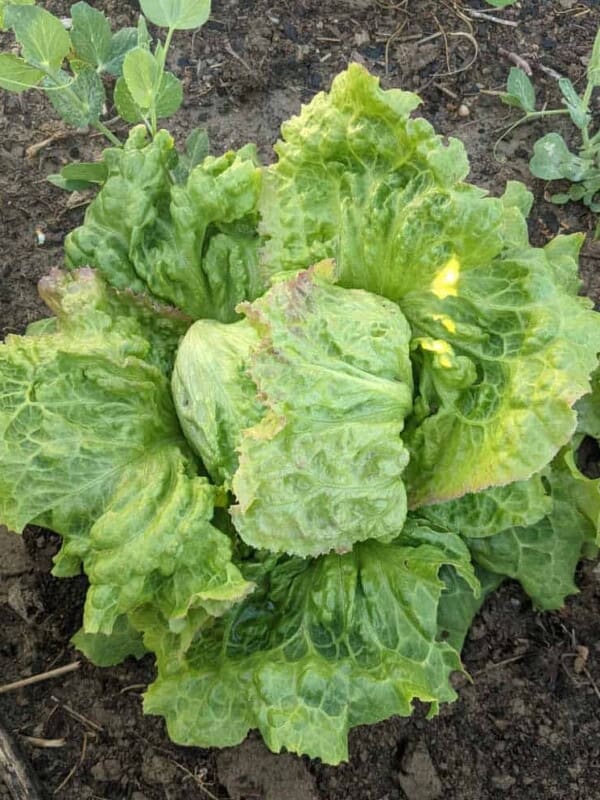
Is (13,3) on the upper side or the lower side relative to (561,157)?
upper

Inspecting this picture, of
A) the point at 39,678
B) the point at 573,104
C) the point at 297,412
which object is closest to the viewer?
the point at 297,412

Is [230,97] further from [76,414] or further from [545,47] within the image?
[76,414]

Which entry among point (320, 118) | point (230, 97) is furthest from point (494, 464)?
point (230, 97)

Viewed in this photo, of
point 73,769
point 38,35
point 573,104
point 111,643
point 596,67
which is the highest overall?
point 38,35

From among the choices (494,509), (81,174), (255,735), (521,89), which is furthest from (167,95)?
(255,735)

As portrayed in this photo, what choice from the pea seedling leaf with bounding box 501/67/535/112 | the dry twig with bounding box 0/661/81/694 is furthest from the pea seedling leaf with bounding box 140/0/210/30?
the dry twig with bounding box 0/661/81/694

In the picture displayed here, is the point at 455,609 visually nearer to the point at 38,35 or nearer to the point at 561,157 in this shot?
the point at 561,157

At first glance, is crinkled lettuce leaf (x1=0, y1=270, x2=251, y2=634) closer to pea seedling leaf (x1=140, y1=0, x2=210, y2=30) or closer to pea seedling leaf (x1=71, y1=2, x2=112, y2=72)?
pea seedling leaf (x1=140, y1=0, x2=210, y2=30)

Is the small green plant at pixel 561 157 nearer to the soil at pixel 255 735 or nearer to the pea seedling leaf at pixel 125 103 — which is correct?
A: the soil at pixel 255 735
